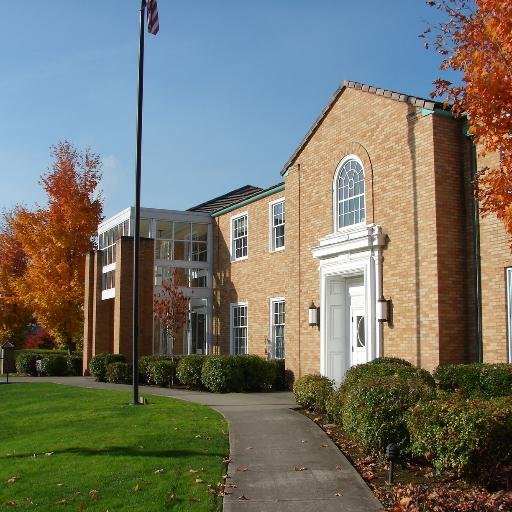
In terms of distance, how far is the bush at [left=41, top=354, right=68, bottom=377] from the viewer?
27.6 meters

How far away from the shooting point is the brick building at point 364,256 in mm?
13094

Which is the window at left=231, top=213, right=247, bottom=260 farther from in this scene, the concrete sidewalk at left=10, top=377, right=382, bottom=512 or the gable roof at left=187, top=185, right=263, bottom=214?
the concrete sidewalk at left=10, top=377, right=382, bottom=512

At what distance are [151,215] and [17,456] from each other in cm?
1594

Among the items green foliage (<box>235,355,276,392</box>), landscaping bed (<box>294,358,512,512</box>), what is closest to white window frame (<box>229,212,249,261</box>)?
green foliage (<box>235,355,276,392</box>)

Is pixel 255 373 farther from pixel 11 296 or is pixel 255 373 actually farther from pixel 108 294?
pixel 11 296

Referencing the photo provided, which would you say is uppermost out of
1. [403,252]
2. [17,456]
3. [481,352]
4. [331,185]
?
[331,185]

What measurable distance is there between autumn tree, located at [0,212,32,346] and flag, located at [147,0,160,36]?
68.3 ft

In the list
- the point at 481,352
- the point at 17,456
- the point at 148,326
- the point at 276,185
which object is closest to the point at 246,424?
the point at 17,456

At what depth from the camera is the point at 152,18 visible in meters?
15.7

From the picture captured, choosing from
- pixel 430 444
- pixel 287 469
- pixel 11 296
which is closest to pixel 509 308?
pixel 430 444

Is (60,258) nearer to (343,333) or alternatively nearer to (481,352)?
(343,333)

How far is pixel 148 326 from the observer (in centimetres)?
2411

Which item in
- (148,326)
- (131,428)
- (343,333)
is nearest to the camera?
(131,428)

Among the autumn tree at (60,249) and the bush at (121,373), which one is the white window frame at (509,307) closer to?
the bush at (121,373)
